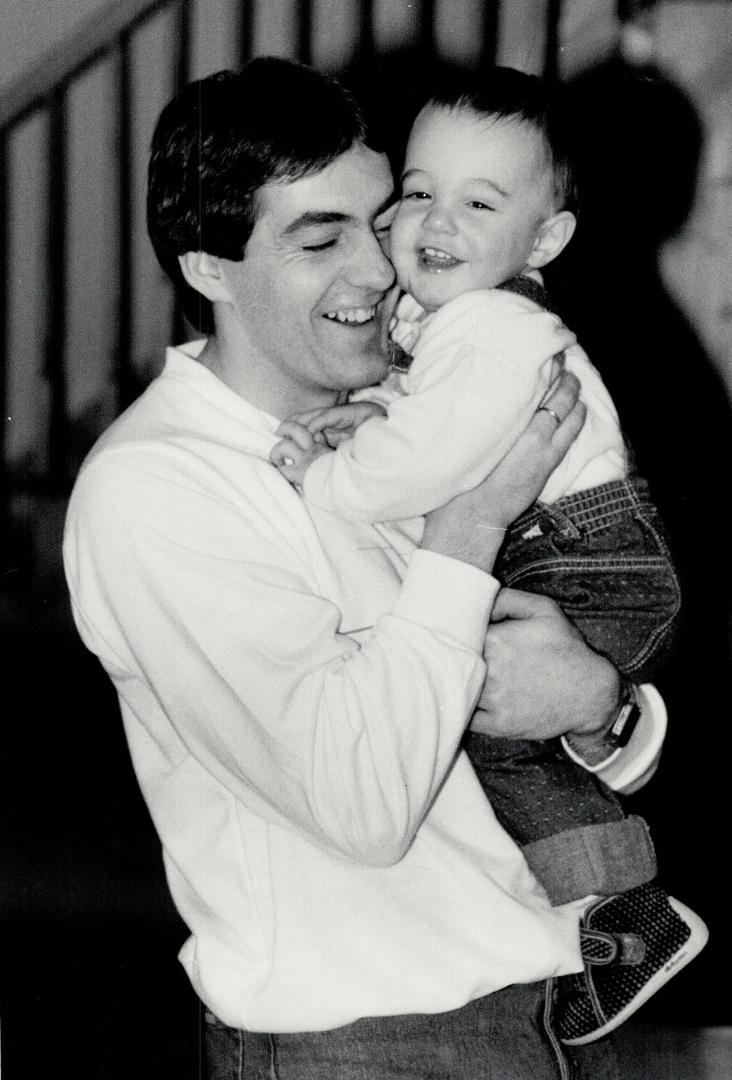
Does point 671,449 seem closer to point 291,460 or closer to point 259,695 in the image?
point 291,460

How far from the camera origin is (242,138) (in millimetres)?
1491

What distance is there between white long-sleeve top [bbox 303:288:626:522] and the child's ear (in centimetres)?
21

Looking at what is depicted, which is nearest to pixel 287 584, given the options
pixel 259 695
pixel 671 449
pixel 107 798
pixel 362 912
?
pixel 259 695

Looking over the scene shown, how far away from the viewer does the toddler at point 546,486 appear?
1.56 m

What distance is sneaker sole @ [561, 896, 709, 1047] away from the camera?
160 centimetres

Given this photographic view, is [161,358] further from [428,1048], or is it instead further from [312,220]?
[428,1048]

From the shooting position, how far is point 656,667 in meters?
1.83

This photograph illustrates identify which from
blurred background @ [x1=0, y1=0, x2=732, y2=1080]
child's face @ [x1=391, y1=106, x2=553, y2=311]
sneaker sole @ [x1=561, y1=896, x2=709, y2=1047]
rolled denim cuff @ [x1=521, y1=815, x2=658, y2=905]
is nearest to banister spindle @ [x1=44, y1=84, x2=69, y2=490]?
blurred background @ [x1=0, y1=0, x2=732, y2=1080]

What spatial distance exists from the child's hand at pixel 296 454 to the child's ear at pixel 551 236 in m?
0.41

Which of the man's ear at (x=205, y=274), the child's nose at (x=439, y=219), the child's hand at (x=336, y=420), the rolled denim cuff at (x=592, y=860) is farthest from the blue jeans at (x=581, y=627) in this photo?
the man's ear at (x=205, y=274)

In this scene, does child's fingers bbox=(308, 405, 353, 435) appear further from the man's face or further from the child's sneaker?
the child's sneaker

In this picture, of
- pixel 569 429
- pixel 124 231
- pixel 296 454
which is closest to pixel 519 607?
pixel 569 429

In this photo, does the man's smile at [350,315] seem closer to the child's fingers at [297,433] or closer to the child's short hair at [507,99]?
the child's fingers at [297,433]

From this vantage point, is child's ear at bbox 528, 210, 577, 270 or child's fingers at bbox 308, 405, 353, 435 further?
child's ear at bbox 528, 210, 577, 270
